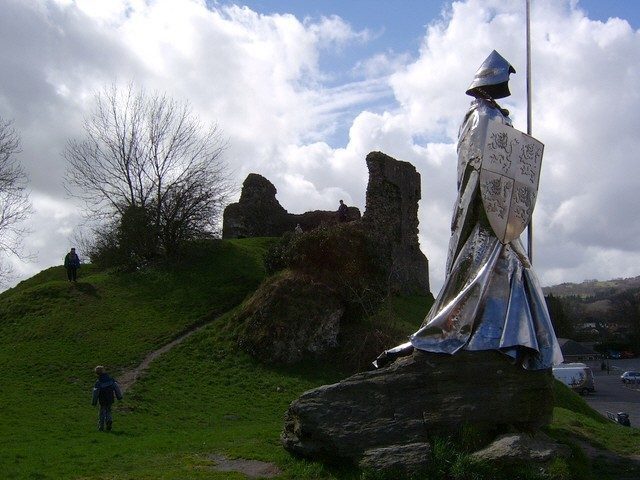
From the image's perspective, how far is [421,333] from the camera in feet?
33.0

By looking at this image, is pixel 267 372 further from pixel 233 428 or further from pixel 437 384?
pixel 437 384

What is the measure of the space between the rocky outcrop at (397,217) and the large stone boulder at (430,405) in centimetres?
1529

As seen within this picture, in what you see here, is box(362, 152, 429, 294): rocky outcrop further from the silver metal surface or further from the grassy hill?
the silver metal surface

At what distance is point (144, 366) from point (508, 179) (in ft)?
46.9

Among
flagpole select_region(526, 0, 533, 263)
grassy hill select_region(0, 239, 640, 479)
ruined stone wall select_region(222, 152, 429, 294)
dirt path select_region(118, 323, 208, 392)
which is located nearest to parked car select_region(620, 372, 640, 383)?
ruined stone wall select_region(222, 152, 429, 294)

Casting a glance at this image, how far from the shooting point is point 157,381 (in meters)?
20.4

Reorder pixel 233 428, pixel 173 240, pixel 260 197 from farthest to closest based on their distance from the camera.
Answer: pixel 260 197 → pixel 173 240 → pixel 233 428

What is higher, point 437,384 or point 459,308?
point 459,308

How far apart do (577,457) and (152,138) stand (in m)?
26.3

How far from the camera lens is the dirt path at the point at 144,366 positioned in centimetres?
2012

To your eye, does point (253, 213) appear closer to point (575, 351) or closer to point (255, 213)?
point (255, 213)

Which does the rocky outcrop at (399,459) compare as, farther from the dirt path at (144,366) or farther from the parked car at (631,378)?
the parked car at (631,378)

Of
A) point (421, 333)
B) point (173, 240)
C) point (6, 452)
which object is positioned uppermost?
point (173, 240)

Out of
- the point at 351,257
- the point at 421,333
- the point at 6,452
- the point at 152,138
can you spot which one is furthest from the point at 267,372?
the point at 152,138
